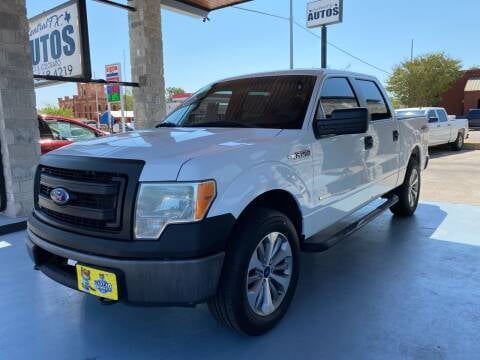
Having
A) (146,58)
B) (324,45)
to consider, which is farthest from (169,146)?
(324,45)

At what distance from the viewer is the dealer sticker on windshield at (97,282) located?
2242mm

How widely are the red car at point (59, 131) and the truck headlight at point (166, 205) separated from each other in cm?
571

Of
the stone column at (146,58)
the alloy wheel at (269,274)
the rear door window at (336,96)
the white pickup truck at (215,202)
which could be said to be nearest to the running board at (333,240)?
the white pickup truck at (215,202)

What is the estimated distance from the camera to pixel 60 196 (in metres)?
2.51

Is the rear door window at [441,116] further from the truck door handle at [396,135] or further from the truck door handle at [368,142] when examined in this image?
the truck door handle at [368,142]

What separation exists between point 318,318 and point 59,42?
6.28 metres

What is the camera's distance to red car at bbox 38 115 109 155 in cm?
754

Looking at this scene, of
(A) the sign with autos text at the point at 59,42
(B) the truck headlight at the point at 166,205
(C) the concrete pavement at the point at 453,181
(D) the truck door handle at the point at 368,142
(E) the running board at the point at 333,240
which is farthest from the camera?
(C) the concrete pavement at the point at 453,181

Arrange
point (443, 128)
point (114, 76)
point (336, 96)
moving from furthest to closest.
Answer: point (443, 128)
point (114, 76)
point (336, 96)

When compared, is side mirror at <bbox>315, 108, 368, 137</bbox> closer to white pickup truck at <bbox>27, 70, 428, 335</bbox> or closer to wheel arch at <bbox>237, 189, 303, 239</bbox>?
white pickup truck at <bbox>27, 70, 428, 335</bbox>

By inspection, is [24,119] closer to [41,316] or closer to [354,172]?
[41,316]

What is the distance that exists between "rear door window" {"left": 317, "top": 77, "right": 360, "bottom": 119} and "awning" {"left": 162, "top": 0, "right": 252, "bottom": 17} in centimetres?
543

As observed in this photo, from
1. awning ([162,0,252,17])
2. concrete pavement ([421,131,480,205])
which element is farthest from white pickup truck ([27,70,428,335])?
awning ([162,0,252,17])

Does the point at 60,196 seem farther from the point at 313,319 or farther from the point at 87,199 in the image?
the point at 313,319
